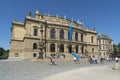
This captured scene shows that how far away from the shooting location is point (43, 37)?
187 ft

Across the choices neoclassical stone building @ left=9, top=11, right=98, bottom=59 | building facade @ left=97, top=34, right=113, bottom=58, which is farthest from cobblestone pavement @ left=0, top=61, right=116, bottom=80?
building facade @ left=97, top=34, right=113, bottom=58

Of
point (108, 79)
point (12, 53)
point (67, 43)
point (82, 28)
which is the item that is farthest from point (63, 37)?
point (108, 79)

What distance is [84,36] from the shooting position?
2793 inches

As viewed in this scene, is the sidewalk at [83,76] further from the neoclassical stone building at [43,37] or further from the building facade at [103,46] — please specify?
the building facade at [103,46]

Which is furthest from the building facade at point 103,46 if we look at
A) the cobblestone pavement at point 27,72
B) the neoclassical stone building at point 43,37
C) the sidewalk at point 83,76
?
the sidewalk at point 83,76

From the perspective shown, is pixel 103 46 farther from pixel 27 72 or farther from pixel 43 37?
pixel 27 72

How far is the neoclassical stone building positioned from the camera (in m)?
54.7

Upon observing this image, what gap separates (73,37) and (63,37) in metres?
4.42

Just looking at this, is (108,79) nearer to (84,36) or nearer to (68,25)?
(68,25)

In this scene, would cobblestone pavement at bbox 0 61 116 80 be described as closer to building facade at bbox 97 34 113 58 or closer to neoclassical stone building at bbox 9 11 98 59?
neoclassical stone building at bbox 9 11 98 59

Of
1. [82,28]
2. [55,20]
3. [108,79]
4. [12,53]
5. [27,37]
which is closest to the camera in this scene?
[108,79]

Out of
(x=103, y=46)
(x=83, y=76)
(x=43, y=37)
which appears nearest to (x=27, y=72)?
(x=83, y=76)

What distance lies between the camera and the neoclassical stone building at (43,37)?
54.7 meters

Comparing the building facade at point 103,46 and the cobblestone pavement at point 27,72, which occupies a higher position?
the building facade at point 103,46
